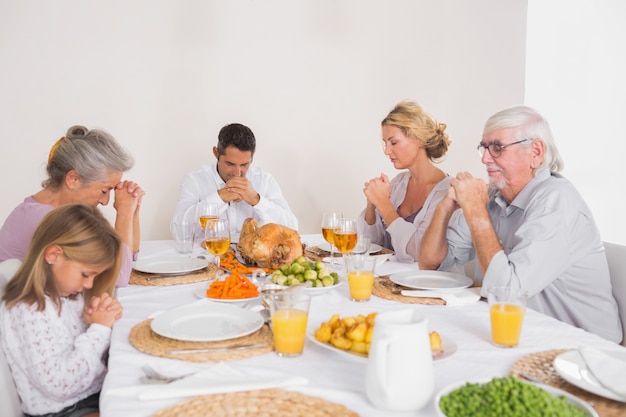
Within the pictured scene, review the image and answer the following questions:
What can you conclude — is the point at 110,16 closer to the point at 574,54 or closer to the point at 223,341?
the point at 223,341

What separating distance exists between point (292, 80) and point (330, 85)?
10.6 inches

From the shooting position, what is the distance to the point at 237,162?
295 cm

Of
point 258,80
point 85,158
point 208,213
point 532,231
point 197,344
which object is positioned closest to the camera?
point 197,344

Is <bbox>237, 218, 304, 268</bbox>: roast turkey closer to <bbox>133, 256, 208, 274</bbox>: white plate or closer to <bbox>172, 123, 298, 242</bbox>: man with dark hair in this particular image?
<bbox>133, 256, 208, 274</bbox>: white plate

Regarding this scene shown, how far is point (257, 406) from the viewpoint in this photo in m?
0.91

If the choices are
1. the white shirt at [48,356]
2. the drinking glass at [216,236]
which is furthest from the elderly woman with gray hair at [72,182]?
the white shirt at [48,356]

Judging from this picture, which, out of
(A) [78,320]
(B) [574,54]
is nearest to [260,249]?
(A) [78,320]

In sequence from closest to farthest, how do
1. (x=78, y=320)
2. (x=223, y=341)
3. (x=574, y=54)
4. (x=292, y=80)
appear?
(x=223, y=341)
(x=78, y=320)
(x=292, y=80)
(x=574, y=54)

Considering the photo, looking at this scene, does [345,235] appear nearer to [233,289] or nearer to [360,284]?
[360,284]

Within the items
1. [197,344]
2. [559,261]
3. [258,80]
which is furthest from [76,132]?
[258,80]

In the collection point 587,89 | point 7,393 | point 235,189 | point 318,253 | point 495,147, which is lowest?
point 7,393

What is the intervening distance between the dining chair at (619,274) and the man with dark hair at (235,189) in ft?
5.19

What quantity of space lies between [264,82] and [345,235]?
208 centimetres

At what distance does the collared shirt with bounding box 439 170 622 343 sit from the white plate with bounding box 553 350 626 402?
18.5 inches
